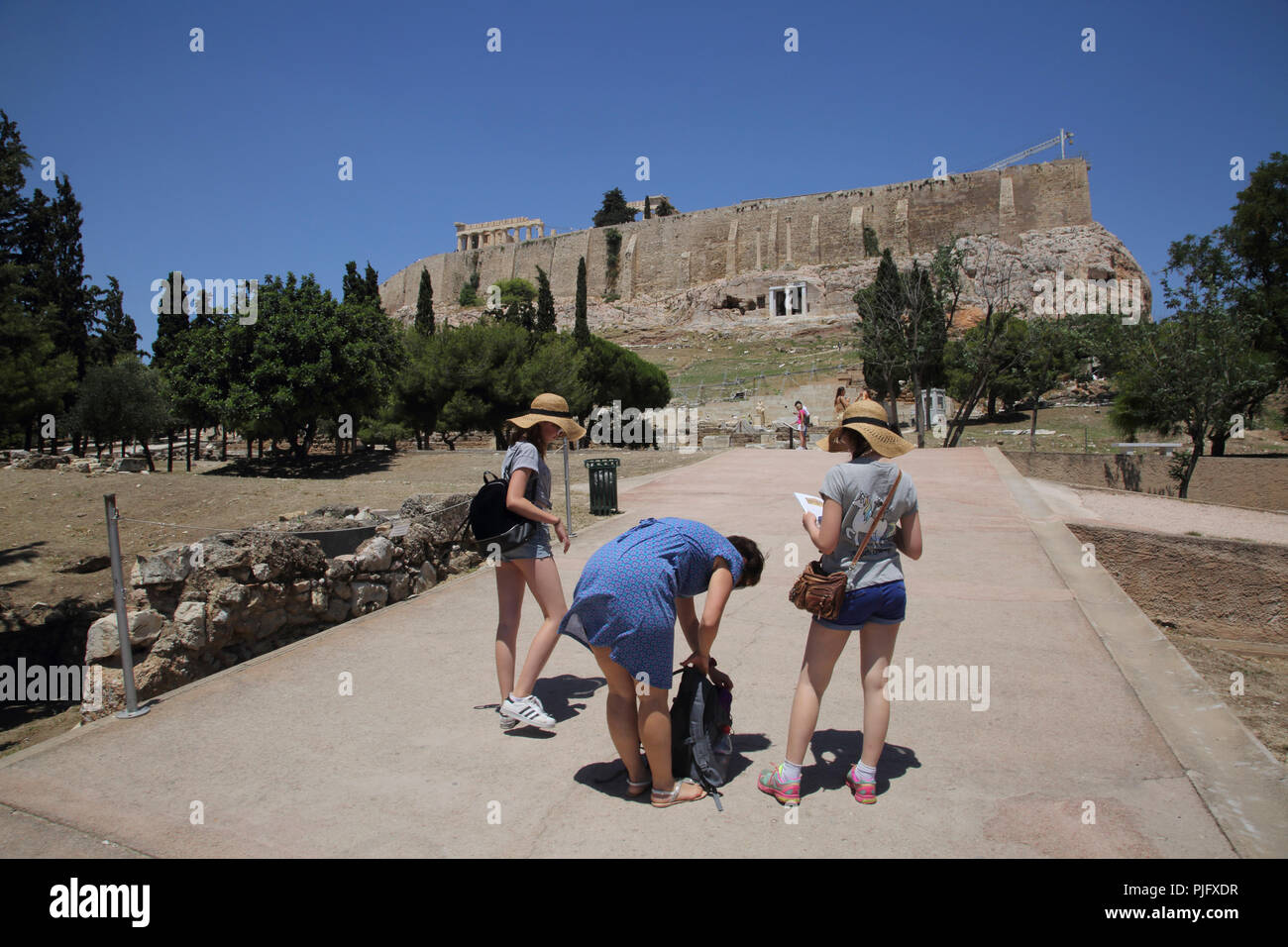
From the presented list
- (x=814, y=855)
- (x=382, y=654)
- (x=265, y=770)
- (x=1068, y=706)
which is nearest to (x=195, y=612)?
→ (x=382, y=654)

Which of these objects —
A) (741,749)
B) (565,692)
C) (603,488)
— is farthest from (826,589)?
(603,488)

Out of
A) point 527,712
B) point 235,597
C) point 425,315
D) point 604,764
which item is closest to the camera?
point 604,764

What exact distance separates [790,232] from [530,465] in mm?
82550

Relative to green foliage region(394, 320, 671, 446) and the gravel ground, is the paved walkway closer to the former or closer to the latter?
the gravel ground

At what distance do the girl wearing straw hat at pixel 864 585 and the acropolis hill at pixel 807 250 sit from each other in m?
62.2

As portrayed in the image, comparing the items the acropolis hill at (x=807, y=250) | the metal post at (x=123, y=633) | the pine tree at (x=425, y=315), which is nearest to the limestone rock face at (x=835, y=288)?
the acropolis hill at (x=807, y=250)

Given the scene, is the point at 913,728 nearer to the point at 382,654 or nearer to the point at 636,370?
the point at 382,654

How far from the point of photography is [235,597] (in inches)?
224

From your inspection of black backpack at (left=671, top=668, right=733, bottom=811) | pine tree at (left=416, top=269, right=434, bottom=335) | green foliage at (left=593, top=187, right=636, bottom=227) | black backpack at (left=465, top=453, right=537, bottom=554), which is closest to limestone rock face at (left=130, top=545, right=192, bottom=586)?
black backpack at (left=465, top=453, right=537, bottom=554)

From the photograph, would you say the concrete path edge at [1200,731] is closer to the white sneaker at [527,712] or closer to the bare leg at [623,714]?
the bare leg at [623,714]

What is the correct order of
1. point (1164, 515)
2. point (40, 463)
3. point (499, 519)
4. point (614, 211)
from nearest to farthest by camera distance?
point (499, 519)
point (1164, 515)
point (40, 463)
point (614, 211)

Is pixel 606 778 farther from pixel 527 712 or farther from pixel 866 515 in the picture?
pixel 866 515

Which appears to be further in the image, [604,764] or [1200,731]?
[1200,731]
